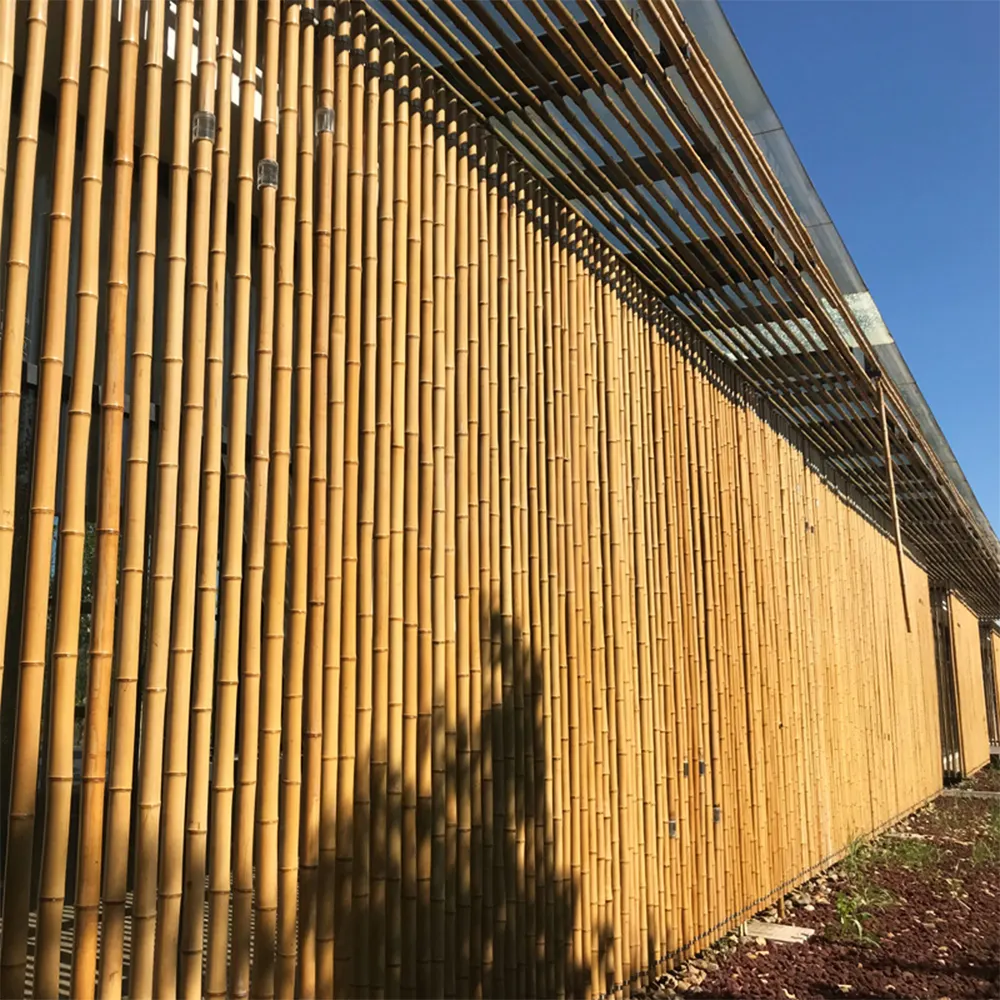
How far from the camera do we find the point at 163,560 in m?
1.76

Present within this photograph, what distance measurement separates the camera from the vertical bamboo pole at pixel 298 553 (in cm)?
192

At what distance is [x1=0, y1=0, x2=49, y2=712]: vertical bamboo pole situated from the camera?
1.53 meters

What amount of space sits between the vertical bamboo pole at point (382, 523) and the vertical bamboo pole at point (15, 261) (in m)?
0.85

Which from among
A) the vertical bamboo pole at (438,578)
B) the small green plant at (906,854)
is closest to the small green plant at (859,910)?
the small green plant at (906,854)

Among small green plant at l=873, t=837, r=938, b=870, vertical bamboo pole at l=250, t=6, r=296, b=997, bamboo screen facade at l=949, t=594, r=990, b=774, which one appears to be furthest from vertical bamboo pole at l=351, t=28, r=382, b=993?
bamboo screen facade at l=949, t=594, r=990, b=774

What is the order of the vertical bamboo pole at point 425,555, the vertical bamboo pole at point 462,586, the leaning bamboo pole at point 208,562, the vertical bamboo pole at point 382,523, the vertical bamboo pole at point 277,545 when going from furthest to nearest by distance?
the vertical bamboo pole at point 462,586 < the vertical bamboo pole at point 425,555 < the vertical bamboo pole at point 382,523 < the vertical bamboo pole at point 277,545 < the leaning bamboo pole at point 208,562

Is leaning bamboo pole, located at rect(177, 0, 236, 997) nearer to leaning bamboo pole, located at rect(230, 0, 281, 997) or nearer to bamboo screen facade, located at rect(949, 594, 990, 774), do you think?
leaning bamboo pole, located at rect(230, 0, 281, 997)

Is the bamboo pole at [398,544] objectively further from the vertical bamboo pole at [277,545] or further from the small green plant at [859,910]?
the small green plant at [859,910]

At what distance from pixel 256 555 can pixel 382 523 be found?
404mm

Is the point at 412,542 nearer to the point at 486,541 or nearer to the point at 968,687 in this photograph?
the point at 486,541

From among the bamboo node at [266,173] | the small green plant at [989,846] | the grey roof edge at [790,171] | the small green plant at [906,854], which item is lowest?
the small green plant at [989,846]

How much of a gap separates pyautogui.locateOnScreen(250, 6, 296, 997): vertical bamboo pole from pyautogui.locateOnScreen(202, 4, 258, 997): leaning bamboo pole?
0.05 m

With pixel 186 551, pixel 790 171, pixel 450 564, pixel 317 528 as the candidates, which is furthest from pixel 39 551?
pixel 790 171

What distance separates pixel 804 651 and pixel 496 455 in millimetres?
3244
